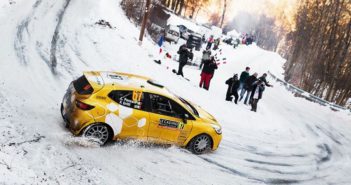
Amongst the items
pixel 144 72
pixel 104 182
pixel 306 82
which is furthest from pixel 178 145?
pixel 306 82

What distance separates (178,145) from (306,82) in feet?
89.4

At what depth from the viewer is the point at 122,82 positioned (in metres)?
9.68

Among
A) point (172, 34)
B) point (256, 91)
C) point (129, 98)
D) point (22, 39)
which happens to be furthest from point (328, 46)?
point (129, 98)

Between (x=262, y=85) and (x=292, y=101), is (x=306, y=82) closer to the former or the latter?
(x=292, y=101)

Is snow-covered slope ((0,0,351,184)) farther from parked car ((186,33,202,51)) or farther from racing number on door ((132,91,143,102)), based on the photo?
parked car ((186,33,202,51))

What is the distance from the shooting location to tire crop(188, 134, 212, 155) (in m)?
10.5

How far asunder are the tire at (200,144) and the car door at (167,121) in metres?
0.35

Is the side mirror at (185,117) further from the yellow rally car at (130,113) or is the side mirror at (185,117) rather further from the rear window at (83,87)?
the rear window at (83,87)

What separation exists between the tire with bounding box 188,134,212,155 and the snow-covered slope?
0.75ft

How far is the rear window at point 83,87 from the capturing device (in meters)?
9.01

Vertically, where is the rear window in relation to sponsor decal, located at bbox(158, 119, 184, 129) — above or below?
above

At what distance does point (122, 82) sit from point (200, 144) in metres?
2.75

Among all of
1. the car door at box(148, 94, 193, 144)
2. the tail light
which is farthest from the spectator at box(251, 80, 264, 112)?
the tail light

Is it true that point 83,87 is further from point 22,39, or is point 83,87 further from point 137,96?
point 22,39
